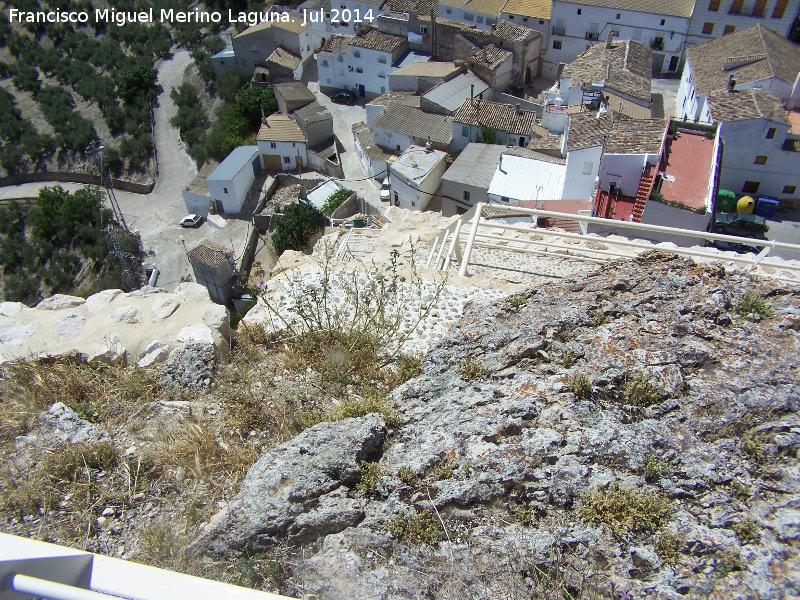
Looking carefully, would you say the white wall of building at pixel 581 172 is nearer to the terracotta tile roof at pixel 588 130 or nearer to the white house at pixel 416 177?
the terracotta tile roof at pixel 588 130

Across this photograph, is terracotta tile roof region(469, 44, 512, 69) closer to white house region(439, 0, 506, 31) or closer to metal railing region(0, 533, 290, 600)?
white house region(439, 0, 506, 31)

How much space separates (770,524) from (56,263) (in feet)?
128

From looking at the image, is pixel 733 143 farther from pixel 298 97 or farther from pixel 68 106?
pixel 68 106

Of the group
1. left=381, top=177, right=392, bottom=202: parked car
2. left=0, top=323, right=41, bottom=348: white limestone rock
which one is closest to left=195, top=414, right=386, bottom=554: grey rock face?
left=0, top=323, right=41, bottom=348: white limestone rock

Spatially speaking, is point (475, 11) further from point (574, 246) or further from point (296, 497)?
point (296, 497)

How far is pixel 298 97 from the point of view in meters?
37.8

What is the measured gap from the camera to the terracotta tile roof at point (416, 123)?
31.6 m

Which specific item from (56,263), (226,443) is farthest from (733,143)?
(56,263)

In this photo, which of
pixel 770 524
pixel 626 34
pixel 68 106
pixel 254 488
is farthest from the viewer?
pixel 68 106

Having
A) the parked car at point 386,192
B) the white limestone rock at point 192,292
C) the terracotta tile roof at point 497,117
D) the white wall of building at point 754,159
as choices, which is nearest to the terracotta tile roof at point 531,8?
the terracotta tile roof at point 497,117

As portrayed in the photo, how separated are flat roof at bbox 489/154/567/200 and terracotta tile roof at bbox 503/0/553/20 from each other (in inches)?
703

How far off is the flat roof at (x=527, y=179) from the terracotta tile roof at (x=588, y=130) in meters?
1.35

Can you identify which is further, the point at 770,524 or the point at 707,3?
the point at 707,3

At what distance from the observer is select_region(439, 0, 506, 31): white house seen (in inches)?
1548
